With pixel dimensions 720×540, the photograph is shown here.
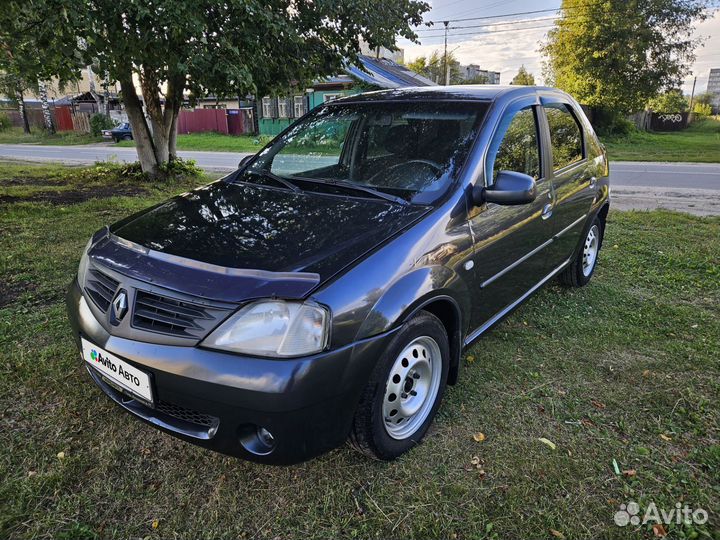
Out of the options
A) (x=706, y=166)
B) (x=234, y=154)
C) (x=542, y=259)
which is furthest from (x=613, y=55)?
(x=542, y=259)

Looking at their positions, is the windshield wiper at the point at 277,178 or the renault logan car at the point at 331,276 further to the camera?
the windshield wiper at the point at 277,178

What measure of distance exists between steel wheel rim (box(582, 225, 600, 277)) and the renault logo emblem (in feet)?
12.5

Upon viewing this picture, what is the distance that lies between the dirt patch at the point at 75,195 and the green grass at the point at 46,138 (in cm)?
2390

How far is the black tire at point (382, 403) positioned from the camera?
2.07 metres

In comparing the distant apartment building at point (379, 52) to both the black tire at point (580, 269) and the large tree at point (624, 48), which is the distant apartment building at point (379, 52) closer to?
the black tire at point (580, 269)

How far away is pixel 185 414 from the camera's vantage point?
2012 millimetres

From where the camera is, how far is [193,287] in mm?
1940

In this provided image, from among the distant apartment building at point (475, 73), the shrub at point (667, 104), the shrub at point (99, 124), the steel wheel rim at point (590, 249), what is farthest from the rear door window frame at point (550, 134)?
the distant apartment building at point (475, 73)

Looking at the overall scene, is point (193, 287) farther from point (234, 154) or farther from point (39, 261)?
point (234, 154)

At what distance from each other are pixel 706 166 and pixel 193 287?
17.2m

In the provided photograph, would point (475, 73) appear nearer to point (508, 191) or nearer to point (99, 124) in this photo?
point (99, 124)

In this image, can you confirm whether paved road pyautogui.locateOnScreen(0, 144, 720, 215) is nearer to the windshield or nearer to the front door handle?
the front door handle

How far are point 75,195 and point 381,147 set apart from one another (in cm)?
783

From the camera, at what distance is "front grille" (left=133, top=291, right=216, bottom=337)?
1904 millimetres
